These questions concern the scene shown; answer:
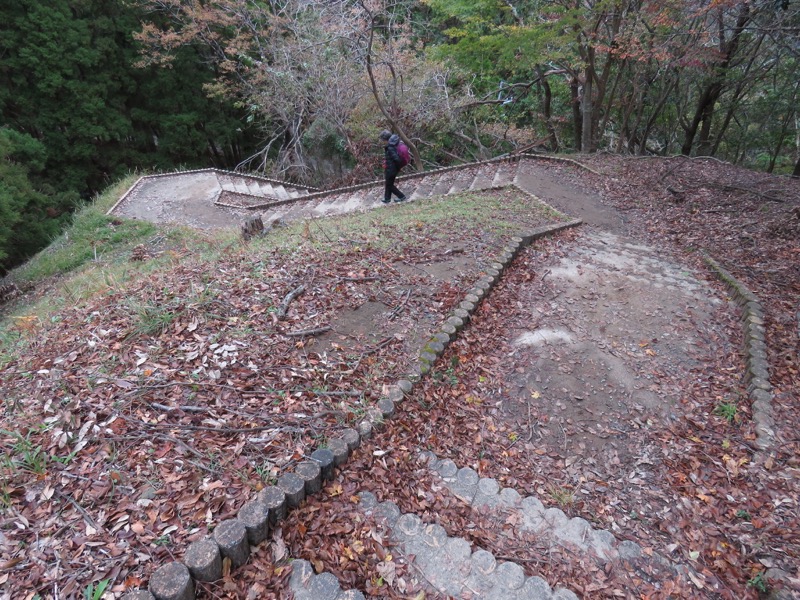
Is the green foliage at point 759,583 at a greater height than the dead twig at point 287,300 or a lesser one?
lesser

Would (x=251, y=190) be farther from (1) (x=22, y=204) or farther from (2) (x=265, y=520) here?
(2) (x=265, y=520)

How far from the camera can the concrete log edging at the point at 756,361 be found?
3375mm

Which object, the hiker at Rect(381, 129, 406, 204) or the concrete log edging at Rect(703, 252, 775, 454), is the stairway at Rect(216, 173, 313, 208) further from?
the concrete log edging at Rect(703, 252, 775, 454)

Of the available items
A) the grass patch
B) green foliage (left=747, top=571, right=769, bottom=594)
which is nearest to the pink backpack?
the grass patch

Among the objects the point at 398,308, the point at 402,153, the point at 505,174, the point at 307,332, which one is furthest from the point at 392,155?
the point at 307,332

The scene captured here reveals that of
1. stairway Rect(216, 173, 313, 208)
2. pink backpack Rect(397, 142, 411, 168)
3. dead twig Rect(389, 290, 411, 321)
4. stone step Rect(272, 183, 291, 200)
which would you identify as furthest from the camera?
stone step Rect(272, 183, 291, 200)

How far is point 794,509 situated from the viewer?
281 cm

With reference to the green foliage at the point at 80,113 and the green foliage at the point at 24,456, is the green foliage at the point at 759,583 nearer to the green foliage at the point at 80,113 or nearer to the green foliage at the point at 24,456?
the green foliage at the point at 24,456

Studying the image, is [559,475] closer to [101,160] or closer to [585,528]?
[585,528]

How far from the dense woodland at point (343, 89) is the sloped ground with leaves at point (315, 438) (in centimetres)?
736

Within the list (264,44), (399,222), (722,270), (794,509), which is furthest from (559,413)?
(264,44)

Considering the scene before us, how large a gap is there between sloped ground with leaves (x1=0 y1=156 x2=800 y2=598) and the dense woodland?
736cm

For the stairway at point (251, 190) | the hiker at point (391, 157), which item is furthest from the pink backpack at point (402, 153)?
the stairway at point (251, 190)

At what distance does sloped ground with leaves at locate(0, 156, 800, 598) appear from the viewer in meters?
2.30
